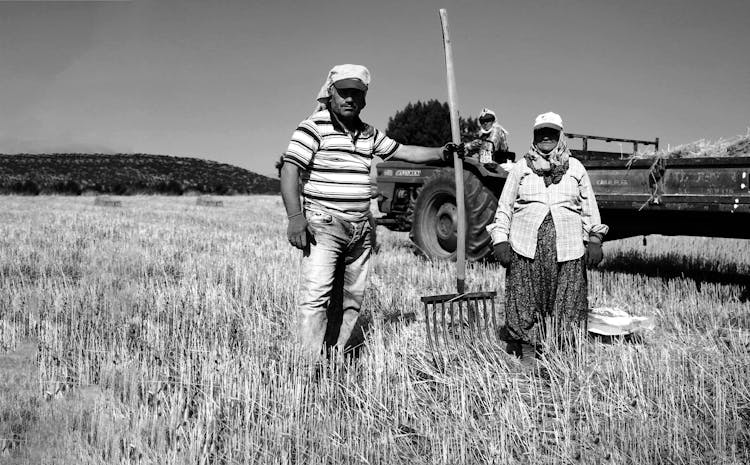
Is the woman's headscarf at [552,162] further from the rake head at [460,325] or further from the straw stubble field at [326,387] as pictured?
the straw stubble field at [326,387]

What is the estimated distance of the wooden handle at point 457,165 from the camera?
4461 millimetres

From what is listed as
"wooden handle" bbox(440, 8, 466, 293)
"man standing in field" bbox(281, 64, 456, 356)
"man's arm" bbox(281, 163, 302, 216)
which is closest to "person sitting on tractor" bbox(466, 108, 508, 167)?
"wooden handle" bbox(440, 8, 466, 293)

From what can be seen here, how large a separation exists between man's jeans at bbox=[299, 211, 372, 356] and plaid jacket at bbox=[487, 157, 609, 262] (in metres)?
1.05

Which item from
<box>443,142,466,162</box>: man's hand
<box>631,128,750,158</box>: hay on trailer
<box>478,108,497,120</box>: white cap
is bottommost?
<box>443,142,466,162</box>: man's hand

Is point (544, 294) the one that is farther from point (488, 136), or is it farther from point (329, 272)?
point (488, 136)

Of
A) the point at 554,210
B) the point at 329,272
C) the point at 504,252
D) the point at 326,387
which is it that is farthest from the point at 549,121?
the point at 326,387

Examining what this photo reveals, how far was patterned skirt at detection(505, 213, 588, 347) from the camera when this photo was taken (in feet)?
13.6

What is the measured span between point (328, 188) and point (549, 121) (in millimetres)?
→ 1523

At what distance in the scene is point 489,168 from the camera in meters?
7.84

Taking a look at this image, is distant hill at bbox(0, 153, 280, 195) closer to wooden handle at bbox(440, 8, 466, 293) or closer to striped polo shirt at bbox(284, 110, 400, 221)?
wooden handle at bbox(440, 8, 466, 293)

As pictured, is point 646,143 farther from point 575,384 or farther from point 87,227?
point 87,227

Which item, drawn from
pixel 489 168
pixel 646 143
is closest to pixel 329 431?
pixel 489 168

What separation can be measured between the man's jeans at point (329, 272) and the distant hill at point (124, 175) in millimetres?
26284

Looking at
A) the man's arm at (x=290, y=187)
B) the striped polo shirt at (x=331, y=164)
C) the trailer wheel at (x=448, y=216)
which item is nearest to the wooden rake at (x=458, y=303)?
the striped polo shirt at (x=331, y=164)
